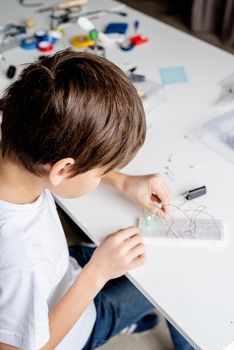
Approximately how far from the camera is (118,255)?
868mm

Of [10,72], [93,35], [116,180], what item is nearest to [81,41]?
[93,35]

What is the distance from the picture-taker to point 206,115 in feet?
4.05

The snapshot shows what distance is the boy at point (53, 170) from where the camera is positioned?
69 centimetres

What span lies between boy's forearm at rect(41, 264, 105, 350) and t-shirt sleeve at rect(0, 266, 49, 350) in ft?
0.19

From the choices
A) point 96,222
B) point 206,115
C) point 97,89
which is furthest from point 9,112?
point 206,115

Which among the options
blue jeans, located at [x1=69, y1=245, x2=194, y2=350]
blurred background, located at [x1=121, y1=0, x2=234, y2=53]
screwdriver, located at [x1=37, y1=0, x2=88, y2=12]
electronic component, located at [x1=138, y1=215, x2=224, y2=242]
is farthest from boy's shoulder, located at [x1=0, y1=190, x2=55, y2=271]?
blurred background, located at [x1=121, y1=0, x2=234, y2=53]

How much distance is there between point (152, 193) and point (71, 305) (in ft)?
0.99

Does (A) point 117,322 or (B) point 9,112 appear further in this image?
(A) point 117,322

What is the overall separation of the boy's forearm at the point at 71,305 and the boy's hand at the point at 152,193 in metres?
0.20

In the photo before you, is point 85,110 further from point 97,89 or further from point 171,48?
point 171,48

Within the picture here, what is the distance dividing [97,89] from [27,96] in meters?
0.11

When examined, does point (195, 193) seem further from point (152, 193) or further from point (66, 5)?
point (66, 5)

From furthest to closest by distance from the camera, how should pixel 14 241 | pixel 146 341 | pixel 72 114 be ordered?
pixel 146 341 → pixel 14 241 → pixel 72 114

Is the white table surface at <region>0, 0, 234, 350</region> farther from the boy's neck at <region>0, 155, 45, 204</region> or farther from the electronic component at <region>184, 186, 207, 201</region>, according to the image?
the boy's neck at <region>0, 155, 45, 204</region>
